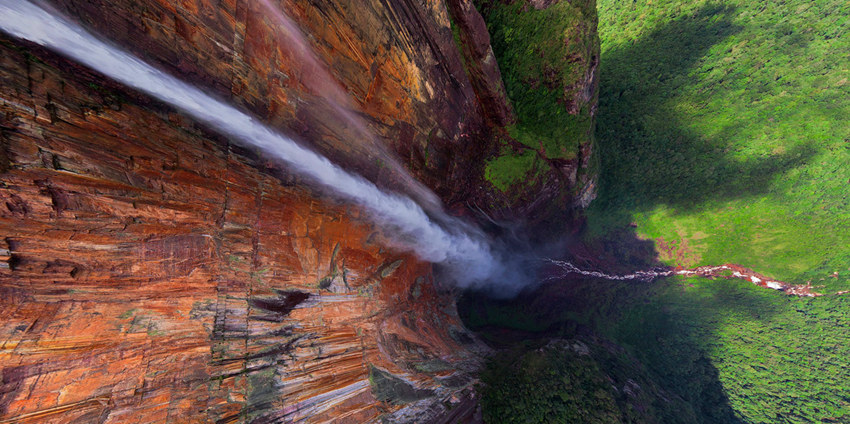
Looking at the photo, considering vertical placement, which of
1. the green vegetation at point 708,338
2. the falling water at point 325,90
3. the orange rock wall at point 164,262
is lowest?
the green vegetation at point 708,338

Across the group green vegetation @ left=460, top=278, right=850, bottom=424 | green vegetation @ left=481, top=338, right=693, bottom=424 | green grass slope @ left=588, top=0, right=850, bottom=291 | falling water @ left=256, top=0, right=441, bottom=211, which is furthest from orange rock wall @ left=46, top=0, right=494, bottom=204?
green grass slope @ left=588, top=0, right=850, bottom=291

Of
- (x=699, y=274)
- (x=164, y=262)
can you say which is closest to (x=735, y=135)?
(x=699, y=274)

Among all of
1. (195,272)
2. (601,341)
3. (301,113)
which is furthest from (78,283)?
(601,341)

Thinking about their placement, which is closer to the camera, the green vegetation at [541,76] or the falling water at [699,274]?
the green vegetation at [541,76]

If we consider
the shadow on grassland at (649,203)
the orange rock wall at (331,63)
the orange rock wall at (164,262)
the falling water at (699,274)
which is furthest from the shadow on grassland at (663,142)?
the orange rock wall at (164,262)

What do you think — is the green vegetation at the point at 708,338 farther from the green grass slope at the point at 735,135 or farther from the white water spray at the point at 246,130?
the white water spray at the point at 246,130

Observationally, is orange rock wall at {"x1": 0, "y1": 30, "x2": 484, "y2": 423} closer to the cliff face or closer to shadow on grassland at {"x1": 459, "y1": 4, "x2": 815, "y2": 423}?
the cliff face

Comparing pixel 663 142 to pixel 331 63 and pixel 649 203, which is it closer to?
pixel 649 203
